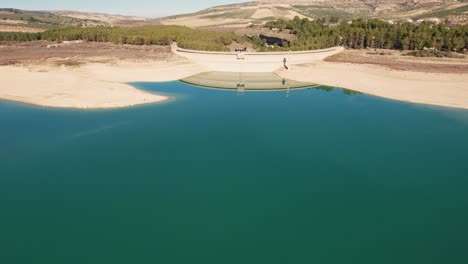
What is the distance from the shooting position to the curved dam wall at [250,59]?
69.6 meters

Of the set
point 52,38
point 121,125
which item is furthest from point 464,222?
point 52,38

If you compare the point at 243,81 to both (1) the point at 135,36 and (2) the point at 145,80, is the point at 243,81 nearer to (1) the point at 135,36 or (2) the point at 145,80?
(2) the point at 145,80

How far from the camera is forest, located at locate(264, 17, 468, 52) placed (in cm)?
7650

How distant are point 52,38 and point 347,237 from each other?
104 meters

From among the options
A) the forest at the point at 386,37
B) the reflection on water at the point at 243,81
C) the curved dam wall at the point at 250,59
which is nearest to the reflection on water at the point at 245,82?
the reflection on water at the point at 243,81

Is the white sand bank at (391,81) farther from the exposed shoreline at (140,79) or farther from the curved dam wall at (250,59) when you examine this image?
the curved dam wall at (250,59)

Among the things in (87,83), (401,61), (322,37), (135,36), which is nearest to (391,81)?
(401,61)

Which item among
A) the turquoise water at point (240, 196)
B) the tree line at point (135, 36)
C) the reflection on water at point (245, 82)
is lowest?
the turquoise water at point (240, 196)

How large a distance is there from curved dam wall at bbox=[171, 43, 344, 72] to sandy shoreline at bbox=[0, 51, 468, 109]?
2882 mm

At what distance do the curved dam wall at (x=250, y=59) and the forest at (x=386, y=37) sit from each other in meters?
5.00

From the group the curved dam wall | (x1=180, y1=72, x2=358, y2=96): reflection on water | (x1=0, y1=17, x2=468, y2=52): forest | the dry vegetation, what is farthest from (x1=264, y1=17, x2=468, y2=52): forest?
the dry vegetation

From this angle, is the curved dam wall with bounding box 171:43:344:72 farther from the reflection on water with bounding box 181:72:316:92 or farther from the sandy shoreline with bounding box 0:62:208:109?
the sandy shoreline with bounding box 0:62:208:109

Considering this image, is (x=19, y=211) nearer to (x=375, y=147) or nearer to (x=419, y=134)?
(x=375, y=147)

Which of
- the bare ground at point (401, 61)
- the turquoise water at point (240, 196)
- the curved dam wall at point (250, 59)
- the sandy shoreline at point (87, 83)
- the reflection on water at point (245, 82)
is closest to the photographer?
the turquoise water at point (240, 196)
